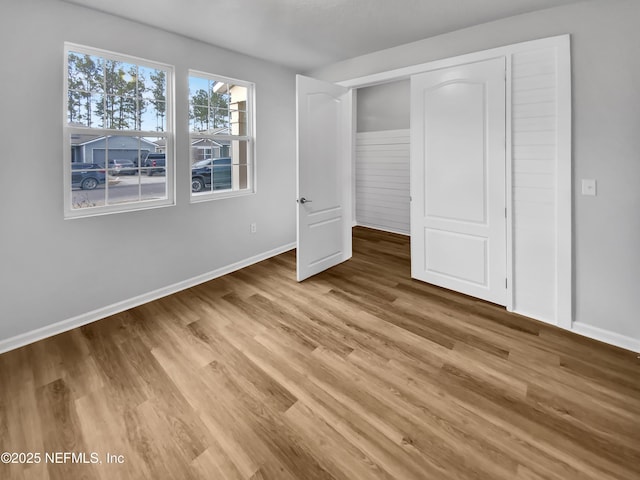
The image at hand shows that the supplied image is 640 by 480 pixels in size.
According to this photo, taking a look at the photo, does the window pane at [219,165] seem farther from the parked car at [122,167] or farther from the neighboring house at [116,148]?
the parked car at [122,167]

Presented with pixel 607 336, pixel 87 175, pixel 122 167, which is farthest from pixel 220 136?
pixel 607 336

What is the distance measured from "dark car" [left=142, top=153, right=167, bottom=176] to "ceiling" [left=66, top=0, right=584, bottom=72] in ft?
3.88

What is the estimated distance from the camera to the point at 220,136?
376 cm

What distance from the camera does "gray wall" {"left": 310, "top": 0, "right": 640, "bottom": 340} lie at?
7.45 ft

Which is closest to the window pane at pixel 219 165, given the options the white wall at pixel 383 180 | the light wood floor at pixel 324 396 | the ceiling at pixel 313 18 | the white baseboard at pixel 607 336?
the ceiling at pixel 313 18

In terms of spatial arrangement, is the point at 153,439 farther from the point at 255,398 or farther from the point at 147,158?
the point at 147,158

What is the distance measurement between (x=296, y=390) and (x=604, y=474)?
1509 millimetres

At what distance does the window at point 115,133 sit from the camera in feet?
8.73

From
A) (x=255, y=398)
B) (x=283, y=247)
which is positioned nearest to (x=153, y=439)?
(x=255, y=398)

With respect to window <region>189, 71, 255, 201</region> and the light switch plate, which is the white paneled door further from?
window <region>189, 71, 255, 201</region>

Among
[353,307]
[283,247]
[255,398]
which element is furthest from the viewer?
[283,247]

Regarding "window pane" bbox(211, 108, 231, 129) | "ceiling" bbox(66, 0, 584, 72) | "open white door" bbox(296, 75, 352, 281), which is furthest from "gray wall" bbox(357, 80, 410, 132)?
"window pane" bbox(211, 108, 231, 129)

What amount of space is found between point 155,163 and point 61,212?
947 millimetres

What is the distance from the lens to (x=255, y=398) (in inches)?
74.5
